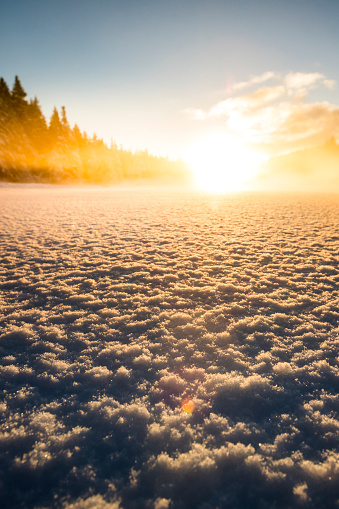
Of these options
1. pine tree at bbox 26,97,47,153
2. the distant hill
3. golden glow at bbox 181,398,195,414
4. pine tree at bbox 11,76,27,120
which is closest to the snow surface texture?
golden glow at bbox 181,398,195,414

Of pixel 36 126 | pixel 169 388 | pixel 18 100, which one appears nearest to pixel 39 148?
pixel 36 126

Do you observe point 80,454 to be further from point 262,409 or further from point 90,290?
point 90,290

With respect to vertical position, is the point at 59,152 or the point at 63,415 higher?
the point at 59,152

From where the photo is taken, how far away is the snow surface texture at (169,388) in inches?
56.8

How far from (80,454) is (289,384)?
1.69 metres

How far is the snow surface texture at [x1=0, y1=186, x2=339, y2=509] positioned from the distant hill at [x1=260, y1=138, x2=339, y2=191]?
9619 cm

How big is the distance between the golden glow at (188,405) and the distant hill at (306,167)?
9805 cm

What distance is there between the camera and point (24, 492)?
1.40m

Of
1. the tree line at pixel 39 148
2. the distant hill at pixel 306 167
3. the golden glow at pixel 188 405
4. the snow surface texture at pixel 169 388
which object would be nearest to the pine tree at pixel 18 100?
the tree line at pixel 39 148

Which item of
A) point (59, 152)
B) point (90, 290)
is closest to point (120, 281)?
point (90, 290)

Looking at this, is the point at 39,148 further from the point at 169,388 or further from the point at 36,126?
the point at 169,388

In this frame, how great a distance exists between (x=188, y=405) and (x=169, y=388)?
0.74 feet

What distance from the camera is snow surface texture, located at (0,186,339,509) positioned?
56.8 inches

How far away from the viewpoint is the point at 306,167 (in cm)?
11325
